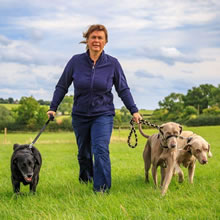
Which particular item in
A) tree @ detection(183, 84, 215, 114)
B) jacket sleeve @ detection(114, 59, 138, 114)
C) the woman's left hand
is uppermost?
tree @ detection(183, 84, 215, 114)

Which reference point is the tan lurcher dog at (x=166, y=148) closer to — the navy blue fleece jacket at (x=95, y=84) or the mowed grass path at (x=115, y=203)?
the mowed grass path at (x=115, y=203)

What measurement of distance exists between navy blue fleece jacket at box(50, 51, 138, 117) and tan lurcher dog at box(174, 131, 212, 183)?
1.38 meters

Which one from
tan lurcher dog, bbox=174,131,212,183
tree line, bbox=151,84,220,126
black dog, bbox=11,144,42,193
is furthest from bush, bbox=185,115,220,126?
black dog, bbox=11,144,42,193

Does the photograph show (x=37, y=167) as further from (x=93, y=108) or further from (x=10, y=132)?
(x=10, y=132)

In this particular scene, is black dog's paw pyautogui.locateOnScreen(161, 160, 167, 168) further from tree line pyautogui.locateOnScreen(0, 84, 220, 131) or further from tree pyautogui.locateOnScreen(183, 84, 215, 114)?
tree pyautogui.locateOnScreen(183, 84, 215, 114)

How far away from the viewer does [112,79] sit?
235 inches

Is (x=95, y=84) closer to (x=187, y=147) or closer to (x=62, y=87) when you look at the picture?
(x=62, y=87)

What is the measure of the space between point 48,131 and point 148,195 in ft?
135

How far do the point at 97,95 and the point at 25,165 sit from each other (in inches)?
64.9

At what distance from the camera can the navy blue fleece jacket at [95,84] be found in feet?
19.0

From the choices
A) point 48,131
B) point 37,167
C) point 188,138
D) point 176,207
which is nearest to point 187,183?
point 188,138

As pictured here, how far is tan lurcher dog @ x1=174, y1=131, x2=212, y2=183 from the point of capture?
6312mm

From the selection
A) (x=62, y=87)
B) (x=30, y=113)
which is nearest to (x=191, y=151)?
(x=62, y=87)

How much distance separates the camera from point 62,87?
632 centimetres
